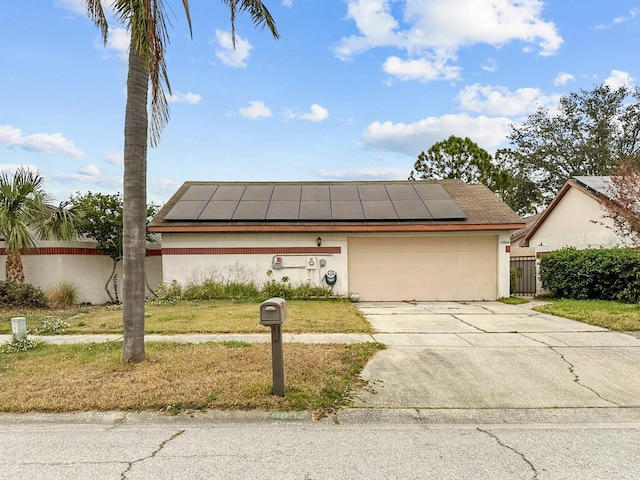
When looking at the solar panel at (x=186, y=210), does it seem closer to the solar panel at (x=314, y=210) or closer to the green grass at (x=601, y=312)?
the solar panel at (x=314, y=210)

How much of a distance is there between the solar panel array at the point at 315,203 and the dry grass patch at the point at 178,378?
7781mm

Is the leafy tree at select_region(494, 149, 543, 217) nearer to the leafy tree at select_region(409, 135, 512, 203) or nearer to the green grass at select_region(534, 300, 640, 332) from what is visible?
the leafy tree at select_region(409, 135, 512, 203)

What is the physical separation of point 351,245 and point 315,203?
7.28 feet

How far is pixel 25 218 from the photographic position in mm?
12289

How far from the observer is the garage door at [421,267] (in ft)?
48.2

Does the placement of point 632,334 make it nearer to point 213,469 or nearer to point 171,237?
point 213,469

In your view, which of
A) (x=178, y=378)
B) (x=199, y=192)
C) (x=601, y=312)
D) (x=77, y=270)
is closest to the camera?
(x=178, y=378)

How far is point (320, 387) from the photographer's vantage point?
16.9 ft

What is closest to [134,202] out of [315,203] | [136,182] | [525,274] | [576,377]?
[136,182]

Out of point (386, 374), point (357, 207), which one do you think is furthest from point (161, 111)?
point (357, 207)

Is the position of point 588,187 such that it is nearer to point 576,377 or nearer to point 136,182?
point 576,377

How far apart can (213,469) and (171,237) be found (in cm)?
1160

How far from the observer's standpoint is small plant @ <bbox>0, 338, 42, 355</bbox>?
701cm

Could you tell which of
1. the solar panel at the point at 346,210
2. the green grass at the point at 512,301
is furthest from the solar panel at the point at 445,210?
the green grass at the point at 512,301
